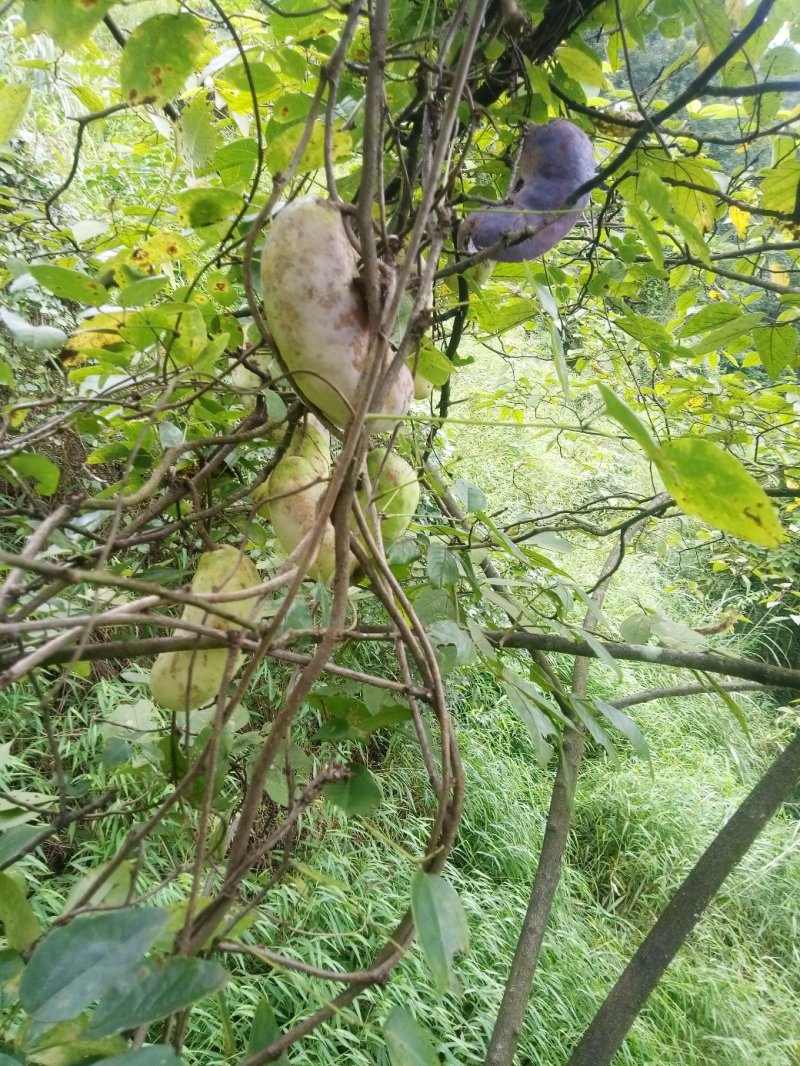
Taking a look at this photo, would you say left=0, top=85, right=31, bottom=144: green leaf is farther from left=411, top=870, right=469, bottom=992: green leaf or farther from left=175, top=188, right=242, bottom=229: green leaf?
left=411, top=870, right=469, bottom=992: green leaf

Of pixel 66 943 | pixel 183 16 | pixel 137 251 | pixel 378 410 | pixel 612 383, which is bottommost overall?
pixel 66 943

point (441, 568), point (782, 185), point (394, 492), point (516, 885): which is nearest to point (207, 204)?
point (394, 492)

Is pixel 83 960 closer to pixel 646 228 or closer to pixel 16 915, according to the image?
pixel 16 915

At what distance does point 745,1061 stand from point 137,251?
7.69ft

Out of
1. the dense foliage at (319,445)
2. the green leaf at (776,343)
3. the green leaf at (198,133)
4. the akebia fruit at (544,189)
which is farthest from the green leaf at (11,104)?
the green leaf at (776,343)

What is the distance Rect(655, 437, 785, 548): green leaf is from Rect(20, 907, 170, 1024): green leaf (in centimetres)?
24

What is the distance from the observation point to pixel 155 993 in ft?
0.80

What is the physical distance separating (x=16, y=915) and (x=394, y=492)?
1.02ft

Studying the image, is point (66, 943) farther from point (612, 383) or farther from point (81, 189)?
point (81, 189)

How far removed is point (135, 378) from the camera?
19.5 inches

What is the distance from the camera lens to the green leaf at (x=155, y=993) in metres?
0.24

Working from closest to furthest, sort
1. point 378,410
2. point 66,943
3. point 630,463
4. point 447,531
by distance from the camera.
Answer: point 66,943 < point 378,410 < point 447,531 < point 630,463

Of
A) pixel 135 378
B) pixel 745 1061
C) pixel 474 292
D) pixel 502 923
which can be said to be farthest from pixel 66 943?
pixel 745 1061

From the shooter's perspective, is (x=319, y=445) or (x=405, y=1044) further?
(x=319, y=445)
